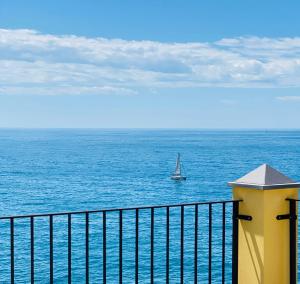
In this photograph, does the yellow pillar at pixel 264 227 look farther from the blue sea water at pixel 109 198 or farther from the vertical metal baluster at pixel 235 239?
the blue sea water at pixel 109 198

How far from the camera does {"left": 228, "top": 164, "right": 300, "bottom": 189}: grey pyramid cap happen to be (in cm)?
433

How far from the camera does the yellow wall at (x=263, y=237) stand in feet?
14.4

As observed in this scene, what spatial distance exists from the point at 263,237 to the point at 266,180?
1.60 ft

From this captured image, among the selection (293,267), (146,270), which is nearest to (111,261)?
(146,270)

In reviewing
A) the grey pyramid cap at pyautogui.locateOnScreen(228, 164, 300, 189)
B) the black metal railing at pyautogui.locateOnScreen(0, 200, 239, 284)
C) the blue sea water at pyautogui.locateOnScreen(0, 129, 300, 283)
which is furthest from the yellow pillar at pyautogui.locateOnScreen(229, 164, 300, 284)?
the blue sea water at pyautogui.locateOnScreen(0, 129, 300, 283)

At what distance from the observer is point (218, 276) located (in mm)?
27953

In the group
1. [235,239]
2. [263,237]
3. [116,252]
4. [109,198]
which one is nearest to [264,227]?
[263,237]

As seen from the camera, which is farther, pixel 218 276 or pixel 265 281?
pixel 218 276

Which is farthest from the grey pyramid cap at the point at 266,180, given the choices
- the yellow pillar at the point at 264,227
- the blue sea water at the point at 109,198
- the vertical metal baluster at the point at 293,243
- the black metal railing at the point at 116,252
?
the blue sea water at the point at 109,198

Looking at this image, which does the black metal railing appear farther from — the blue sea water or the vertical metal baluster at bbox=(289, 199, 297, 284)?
the vertical metal baluster at bbox=(289, 199, 297, 284)

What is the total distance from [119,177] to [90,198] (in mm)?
15150

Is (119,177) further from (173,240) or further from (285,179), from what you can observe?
(285,179)

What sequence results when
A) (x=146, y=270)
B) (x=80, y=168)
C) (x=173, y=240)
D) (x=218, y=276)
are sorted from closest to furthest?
(x=218, y=276), (x=146, y=270), (x=173, y=240), (x=80, y=168)

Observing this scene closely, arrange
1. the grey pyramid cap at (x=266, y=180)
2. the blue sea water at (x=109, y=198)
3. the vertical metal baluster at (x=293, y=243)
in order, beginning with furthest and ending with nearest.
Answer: the blue sea water at (x=109, y=198) → the vertical metal baluster at (x=293, y=243) → the grey pyramid cap at (x=266, y=180)
